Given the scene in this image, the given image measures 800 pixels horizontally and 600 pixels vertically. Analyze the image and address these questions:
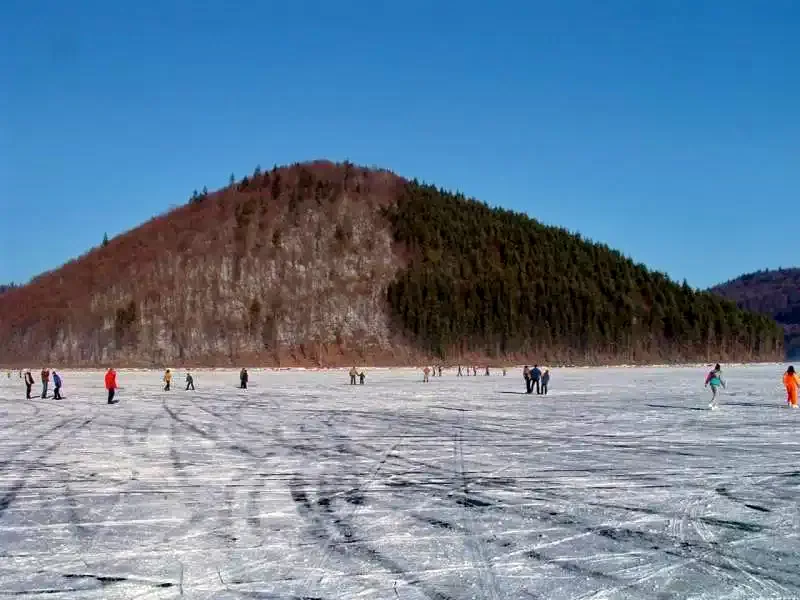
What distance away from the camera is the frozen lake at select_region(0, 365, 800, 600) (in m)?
8.02

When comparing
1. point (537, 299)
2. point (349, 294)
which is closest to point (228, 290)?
point (349, 294)

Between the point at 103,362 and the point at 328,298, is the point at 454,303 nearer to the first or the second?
the point at 328,298

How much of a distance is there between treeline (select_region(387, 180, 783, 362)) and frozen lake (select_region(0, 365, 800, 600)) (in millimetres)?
94506

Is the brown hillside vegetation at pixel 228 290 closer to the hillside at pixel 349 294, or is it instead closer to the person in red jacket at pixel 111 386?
the hillside at pixel 349 294

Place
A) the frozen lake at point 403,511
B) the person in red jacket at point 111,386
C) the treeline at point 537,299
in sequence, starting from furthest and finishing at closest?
the treeline at point 537,299
the person in red jacket at point 111,386
the frozen lake at point 403,511

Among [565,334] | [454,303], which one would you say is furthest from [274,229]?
[565,334]

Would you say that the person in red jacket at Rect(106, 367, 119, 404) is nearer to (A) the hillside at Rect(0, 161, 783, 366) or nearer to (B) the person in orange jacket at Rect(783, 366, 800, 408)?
(B) the person in orange jacket at Rect(783, 366, 800, 408)

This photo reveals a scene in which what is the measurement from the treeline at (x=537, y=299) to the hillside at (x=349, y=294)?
0.94 ft

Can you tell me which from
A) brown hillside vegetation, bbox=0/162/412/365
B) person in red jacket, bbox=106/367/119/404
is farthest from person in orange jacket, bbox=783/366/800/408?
brown hillside vegetation, bbox=0/162/412/365

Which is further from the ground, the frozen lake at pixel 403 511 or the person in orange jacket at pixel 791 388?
the person in orange jacket at pixel 791 388

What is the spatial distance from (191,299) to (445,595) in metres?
108

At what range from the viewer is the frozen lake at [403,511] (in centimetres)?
802

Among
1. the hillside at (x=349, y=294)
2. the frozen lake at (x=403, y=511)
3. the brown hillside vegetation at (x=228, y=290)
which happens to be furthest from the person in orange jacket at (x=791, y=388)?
the brown hillside vegetation at (x=228, y=290)

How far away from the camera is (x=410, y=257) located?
4970 inches
